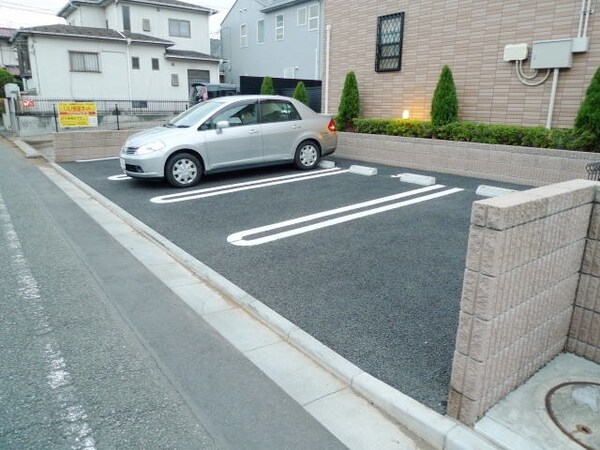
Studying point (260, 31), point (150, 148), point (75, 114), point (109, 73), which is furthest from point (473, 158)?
point (260, 31)

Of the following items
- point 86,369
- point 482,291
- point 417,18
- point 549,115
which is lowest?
point 86,369

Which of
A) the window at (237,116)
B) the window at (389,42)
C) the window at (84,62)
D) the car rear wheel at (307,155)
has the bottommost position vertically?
the car rear wheel at (307,155)

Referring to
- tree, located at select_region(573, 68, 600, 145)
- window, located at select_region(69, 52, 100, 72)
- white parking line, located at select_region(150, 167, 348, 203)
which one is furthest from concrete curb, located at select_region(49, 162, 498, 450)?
window, located at select_region(69, 52, 100, 72)

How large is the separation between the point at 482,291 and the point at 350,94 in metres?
10.4

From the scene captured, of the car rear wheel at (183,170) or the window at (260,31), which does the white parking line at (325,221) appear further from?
the window at (260,31)

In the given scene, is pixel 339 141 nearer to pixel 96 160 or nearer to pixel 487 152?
pixel 487 152

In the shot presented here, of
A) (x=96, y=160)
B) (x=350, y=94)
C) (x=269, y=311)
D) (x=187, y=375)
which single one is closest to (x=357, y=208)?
(x=269, y=311)

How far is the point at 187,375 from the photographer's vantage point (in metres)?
2.76

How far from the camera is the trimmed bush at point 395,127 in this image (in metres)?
9.95

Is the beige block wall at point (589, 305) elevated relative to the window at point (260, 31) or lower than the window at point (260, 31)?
lower

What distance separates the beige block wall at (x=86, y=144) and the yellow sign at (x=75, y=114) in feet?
7.07

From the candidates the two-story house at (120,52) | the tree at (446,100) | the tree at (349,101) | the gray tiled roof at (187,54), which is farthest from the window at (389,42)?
the gray tiled roof at (187,54)

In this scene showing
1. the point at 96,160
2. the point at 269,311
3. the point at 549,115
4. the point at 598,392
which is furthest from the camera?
the point at 96,160

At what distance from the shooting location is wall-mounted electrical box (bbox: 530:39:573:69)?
7918 millimetres
